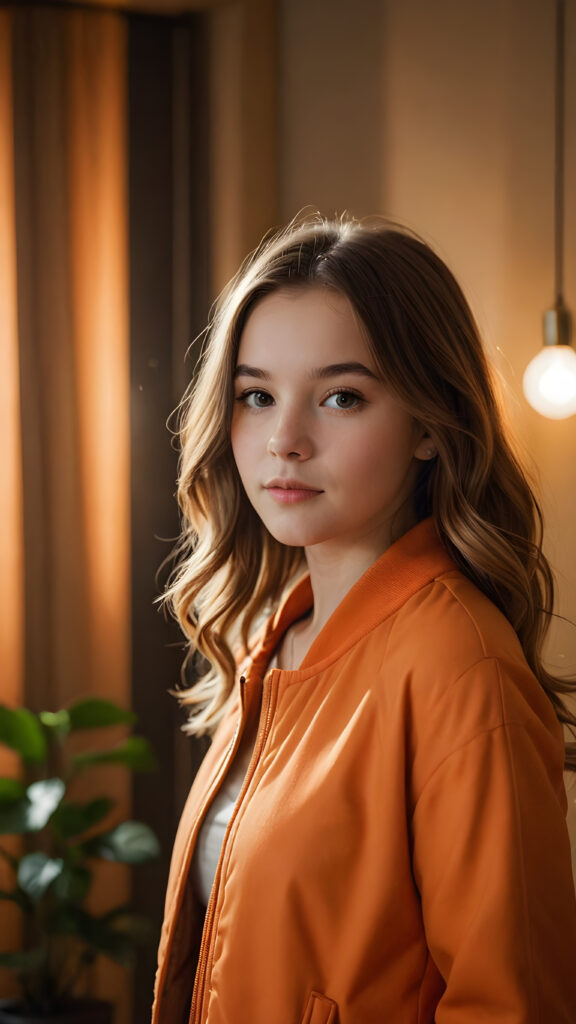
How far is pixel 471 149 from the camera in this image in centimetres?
194

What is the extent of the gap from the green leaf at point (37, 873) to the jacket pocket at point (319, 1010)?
1434 millimetres

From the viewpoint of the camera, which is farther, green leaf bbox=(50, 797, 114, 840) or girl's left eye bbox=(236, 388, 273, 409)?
green leaf bbox=(50, 797, 114, 840)

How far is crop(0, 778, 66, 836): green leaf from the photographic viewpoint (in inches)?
90.7

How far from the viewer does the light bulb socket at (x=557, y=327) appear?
1707mm

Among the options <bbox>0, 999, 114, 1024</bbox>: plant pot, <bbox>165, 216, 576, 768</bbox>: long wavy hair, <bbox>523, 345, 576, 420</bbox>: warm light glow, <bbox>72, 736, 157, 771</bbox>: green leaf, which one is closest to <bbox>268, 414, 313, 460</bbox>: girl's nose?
<bbox>165, 216, 576, 768</bbox>: long wavy hair

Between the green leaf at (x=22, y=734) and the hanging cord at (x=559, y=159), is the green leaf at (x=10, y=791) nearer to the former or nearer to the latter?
the green leaf at (x=22, y=734)

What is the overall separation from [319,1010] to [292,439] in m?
0.62

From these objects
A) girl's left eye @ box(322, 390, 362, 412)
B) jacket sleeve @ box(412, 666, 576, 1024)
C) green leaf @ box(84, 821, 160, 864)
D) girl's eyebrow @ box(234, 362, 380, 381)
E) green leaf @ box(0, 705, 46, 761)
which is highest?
girl's eyebrow @ box(234, 362, 380, 381)

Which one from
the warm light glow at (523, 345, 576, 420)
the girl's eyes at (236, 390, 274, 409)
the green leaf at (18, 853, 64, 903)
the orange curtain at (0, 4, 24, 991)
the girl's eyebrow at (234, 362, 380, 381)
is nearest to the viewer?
the girl's eyebrow at (234, 362, 380, 381)

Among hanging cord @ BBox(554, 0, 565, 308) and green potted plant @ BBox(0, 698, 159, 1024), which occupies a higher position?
hanging cord @ BBox(554, 0, 565, 308)

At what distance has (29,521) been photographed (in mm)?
2607

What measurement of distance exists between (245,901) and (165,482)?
1754 millimetres

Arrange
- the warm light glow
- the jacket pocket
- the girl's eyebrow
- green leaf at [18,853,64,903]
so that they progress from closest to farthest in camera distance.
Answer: the jacket pocket < the girl's eyebrow < the warm light glow < green leaf at [18,853,64,903]

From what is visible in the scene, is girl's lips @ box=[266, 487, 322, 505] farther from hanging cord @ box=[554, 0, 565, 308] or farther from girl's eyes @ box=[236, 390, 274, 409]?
hanging cord @ box=[554, 0, 565, 308]
